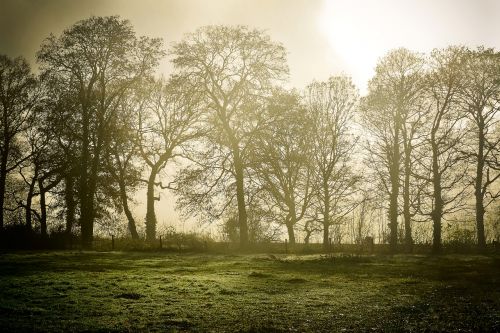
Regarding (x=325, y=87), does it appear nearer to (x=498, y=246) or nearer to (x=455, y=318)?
(x=498, y=246)

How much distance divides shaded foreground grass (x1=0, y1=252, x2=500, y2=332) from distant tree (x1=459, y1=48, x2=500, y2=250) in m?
15.6

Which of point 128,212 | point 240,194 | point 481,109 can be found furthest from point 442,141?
point 128,212

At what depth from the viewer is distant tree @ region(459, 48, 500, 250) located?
33062 millimetres

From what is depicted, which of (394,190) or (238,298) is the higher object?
(394,190)

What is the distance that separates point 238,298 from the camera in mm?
12867

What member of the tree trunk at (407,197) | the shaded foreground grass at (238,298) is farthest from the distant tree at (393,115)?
the shaded foreground grass at (238,298)

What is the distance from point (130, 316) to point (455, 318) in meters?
7.44

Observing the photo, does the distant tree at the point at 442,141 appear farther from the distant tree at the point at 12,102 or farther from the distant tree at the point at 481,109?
the distant tree at the point at 12,102

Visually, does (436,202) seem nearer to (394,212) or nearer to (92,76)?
(394,212)

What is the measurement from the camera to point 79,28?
33.5 metres

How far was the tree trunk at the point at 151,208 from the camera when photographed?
38503 mm

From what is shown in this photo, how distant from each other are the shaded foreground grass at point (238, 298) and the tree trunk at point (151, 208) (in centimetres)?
1739

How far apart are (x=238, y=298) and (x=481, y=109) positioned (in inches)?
1126

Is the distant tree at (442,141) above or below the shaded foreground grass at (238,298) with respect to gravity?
above
